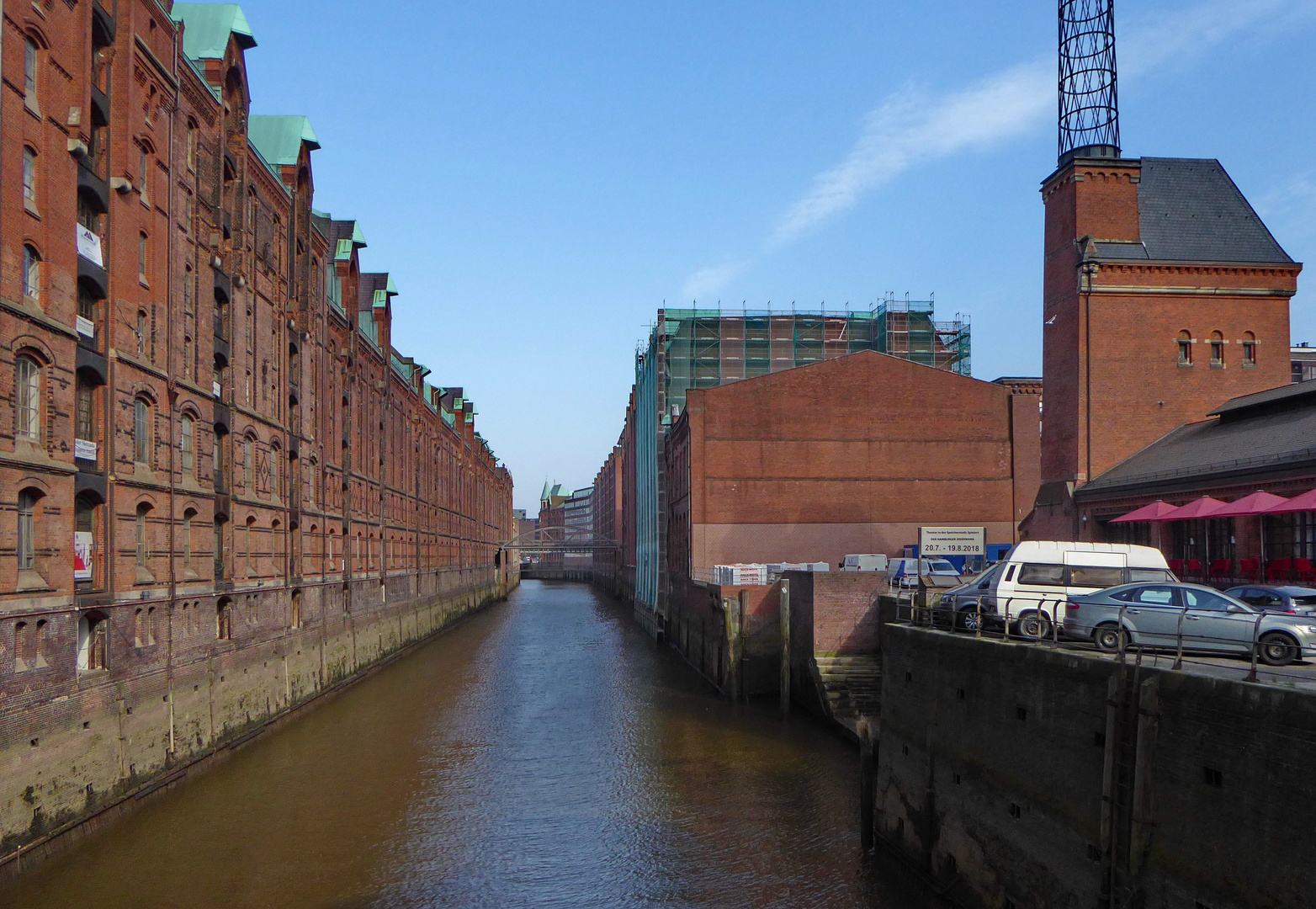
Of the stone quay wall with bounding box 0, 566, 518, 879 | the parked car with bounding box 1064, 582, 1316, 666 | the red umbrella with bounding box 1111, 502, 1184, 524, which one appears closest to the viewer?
the parked car with bounding box 1064, 582, 1316, 666

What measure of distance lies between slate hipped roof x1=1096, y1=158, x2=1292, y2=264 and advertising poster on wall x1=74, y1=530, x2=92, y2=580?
105 ft

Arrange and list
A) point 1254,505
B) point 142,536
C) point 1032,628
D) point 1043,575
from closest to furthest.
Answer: point 1032,628 → point 1043,575 → point 142,536 → point 1254,505

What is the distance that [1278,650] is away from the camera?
12.5 metres

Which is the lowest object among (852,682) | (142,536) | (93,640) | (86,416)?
(852,682)

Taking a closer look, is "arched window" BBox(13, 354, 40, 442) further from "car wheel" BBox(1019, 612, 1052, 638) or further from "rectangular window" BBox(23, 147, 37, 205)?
"car wheel" BBox(1019, 612, 1052, 638)

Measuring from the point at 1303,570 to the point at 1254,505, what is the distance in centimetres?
186

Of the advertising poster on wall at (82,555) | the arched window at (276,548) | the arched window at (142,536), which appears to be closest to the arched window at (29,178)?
the advertising poster on wall at (82,555)

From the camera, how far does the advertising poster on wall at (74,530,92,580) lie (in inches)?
744

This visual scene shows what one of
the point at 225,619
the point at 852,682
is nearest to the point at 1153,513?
the point at 852,682

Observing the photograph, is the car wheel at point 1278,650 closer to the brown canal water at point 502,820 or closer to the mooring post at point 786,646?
the brown canal water at point 502,820

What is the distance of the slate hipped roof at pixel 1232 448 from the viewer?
25188 millimetres

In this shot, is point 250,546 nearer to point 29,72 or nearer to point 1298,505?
point 29,72

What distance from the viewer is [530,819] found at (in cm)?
2077

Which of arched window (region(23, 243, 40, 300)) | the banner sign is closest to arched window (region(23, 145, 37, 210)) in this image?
arched window (region(23, 243, 40, 300))
